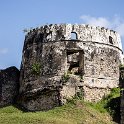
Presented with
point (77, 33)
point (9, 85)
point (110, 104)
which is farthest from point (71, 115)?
point (9, 85)

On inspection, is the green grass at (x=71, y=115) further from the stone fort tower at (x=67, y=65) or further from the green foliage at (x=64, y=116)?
the stone fort tower at (x=67, y=65)

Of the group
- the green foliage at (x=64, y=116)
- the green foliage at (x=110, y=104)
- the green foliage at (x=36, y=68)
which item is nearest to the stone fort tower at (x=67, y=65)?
the green foliage at (x=36, y=68)

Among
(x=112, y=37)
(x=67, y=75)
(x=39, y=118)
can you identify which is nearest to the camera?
(x=39, y=118)

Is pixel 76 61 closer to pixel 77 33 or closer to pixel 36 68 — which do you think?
pixel 77 33

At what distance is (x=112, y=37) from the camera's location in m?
31.6

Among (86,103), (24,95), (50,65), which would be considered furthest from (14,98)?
(86,103)

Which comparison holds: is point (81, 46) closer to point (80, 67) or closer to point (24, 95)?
point (80, 67)

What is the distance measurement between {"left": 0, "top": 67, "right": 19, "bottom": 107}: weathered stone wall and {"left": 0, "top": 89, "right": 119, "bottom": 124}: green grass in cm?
246

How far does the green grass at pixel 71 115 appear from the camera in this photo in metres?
25.2

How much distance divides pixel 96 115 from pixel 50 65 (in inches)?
188

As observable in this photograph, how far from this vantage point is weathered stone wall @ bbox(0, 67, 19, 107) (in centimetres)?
3222

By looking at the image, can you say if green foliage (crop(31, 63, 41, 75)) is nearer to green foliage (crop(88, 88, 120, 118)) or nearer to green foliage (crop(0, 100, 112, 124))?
green foliage (crop(0, 100, 112, 124))

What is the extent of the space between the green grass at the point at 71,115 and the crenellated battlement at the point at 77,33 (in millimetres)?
3823

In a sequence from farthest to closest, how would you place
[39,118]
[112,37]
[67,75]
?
[112,37] → [67,75] → [39,118]
